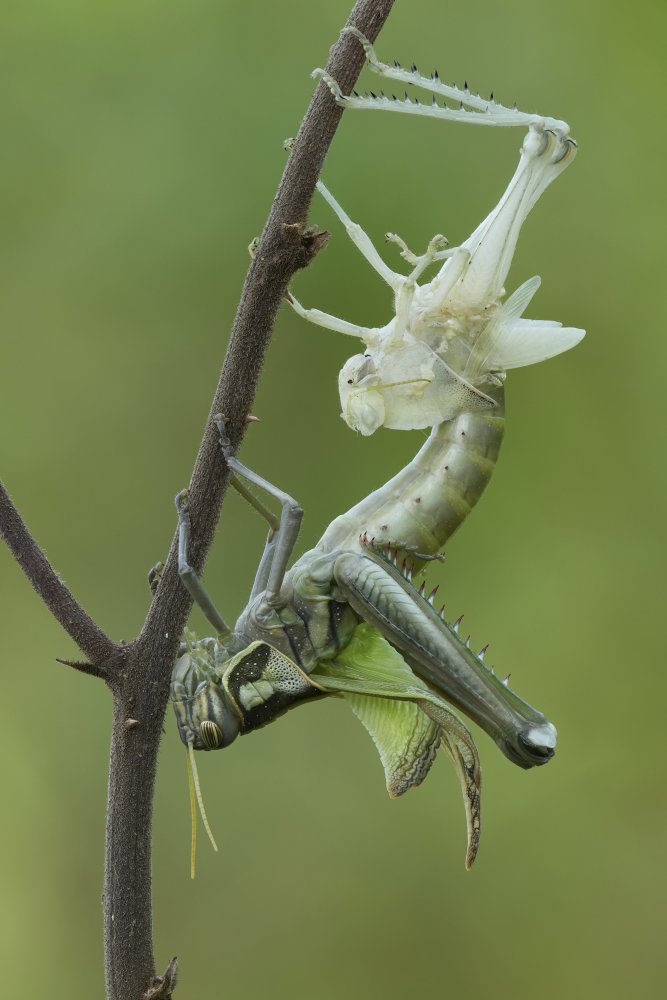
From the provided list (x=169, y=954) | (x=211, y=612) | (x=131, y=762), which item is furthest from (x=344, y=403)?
(x=169, y=954)

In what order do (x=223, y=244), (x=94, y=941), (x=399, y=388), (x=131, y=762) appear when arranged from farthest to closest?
(x=223, y=244), (x=94, y=941), (x=399, y=388), (x=131, y=762)

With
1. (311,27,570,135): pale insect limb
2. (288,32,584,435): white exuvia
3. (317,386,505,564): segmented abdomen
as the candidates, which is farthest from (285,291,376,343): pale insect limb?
(311,27,570,135): pale insect limb

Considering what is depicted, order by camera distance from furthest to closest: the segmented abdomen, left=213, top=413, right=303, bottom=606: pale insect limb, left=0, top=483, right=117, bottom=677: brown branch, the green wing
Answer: the segmented abdomen → left=213, top=413, right=303, bottom=606: pale insect limb → the green wing → left=0, top=483, right=117, bottom=677: brown branch

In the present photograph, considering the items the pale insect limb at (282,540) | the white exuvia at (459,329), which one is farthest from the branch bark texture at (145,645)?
the white exuvia at (459,329)

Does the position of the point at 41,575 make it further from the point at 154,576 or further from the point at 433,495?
the point at 433,495

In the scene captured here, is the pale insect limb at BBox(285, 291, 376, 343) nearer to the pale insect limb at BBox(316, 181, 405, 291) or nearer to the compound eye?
the pale insect limb at BBox(316, 181, 405, 291)

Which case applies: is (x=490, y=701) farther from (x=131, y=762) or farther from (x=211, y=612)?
(x=131, y=762)

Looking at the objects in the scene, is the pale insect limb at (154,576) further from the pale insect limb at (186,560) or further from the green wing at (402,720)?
the green wing at (402,720)

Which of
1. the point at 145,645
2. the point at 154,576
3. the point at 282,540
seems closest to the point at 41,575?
the point at 145,645
